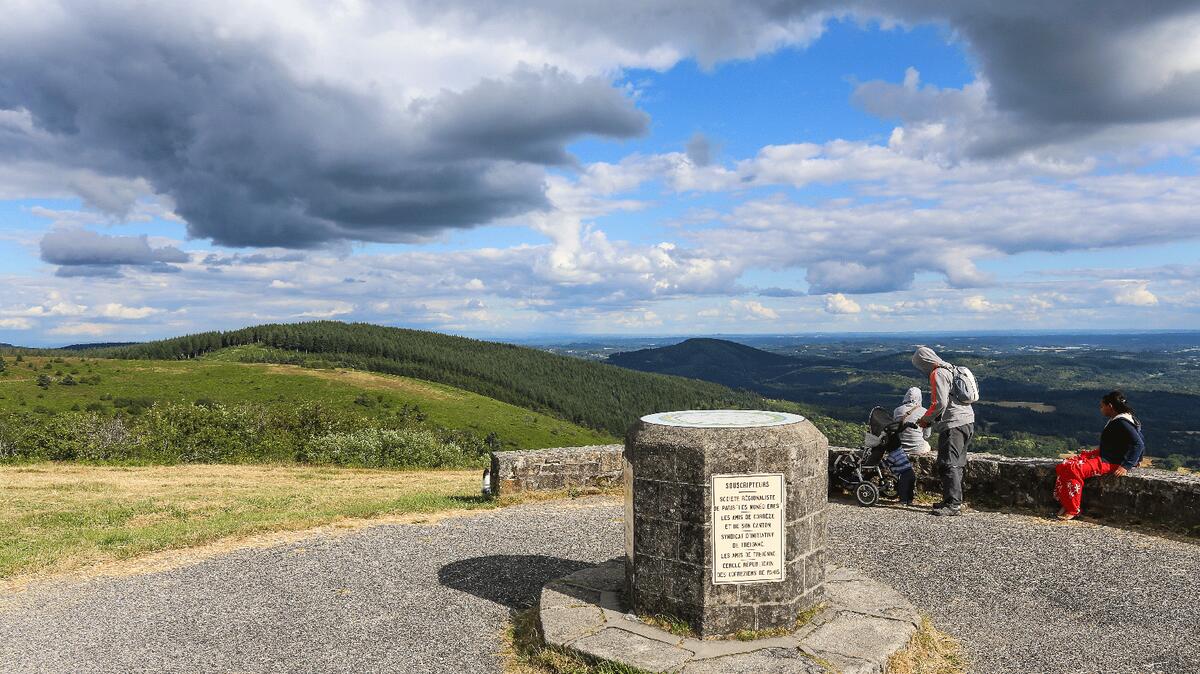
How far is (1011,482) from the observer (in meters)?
10.6

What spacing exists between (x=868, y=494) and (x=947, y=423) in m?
1.90

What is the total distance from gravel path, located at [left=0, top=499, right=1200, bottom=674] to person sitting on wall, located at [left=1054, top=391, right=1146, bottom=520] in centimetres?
54

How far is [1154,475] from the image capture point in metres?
9.59

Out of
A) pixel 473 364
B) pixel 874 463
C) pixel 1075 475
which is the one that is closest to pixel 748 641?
pixel 874 463

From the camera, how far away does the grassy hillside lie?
141125 mm

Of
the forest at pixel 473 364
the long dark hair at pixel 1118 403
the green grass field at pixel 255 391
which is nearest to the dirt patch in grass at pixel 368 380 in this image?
the green grass field at pixel 255 391

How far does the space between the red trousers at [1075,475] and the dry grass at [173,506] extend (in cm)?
926

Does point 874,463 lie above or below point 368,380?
above

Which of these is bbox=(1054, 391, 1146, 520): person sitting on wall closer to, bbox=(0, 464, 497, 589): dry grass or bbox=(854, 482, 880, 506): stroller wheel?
bbox=(854, 482, 880, 506): stroller wheel

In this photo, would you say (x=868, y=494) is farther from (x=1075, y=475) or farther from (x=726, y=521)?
(x=726, y=521)

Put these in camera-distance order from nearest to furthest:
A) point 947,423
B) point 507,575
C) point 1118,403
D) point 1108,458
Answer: point 507,575
point 1118,403
point 1108,458
point 947,423

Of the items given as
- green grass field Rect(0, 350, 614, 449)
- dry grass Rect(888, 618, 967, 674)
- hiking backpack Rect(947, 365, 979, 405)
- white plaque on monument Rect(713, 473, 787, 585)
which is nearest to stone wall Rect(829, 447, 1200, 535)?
hiking backpack Rect(947, 365, 979, 405)

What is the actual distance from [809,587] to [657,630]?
4.85 ft

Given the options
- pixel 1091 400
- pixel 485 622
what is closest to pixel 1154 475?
pixel 485 622
